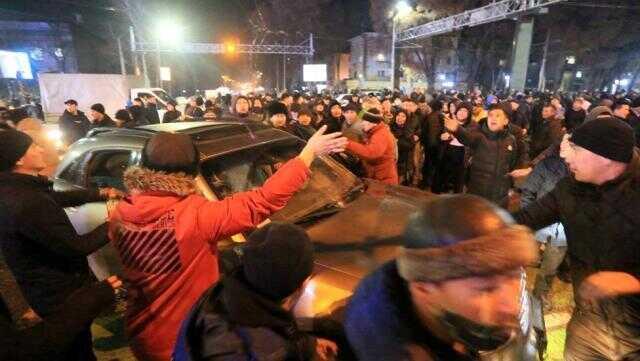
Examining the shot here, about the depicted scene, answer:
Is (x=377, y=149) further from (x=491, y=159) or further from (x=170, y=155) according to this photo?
(x=170, y=155)

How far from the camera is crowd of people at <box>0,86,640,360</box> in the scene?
3.81ft

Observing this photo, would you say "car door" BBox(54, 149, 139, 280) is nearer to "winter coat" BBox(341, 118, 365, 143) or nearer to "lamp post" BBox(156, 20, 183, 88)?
"winter coat" BBox(341, 118, 365, 143)

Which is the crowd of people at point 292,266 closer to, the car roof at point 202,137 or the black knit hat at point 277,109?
the car roof at point 202,137

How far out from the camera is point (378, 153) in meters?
5.09

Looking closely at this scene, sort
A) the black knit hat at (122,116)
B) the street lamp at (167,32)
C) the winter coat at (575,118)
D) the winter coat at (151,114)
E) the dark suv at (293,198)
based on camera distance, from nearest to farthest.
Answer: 1. the dark suv at (293,198)
2. the black knit hat at (122,116)
3. the winter coat at (575,118)
4. the winter coat at (151,114)
5. the street lamp at (167,32)

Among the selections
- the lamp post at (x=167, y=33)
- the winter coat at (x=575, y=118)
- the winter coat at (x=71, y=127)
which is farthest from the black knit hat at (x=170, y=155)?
the lamp post at (x=167, y=33)

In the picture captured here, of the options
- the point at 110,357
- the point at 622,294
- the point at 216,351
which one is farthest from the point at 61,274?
the point at 622,294

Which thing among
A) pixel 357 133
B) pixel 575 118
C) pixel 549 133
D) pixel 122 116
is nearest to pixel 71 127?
pixel 122 116

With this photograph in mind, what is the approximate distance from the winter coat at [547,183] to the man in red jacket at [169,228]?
9.08ft

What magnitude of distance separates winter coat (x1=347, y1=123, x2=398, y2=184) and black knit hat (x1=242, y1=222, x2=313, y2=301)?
3624mm

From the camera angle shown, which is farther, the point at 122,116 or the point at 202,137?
the point at 122,116

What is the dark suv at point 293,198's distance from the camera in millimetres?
2916

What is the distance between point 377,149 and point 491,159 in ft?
4.54

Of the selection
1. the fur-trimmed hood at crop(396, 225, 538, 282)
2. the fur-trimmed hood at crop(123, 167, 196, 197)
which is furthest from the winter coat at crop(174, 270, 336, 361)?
the fur-trimmed hood at crop(123, 167, 196, 197)
